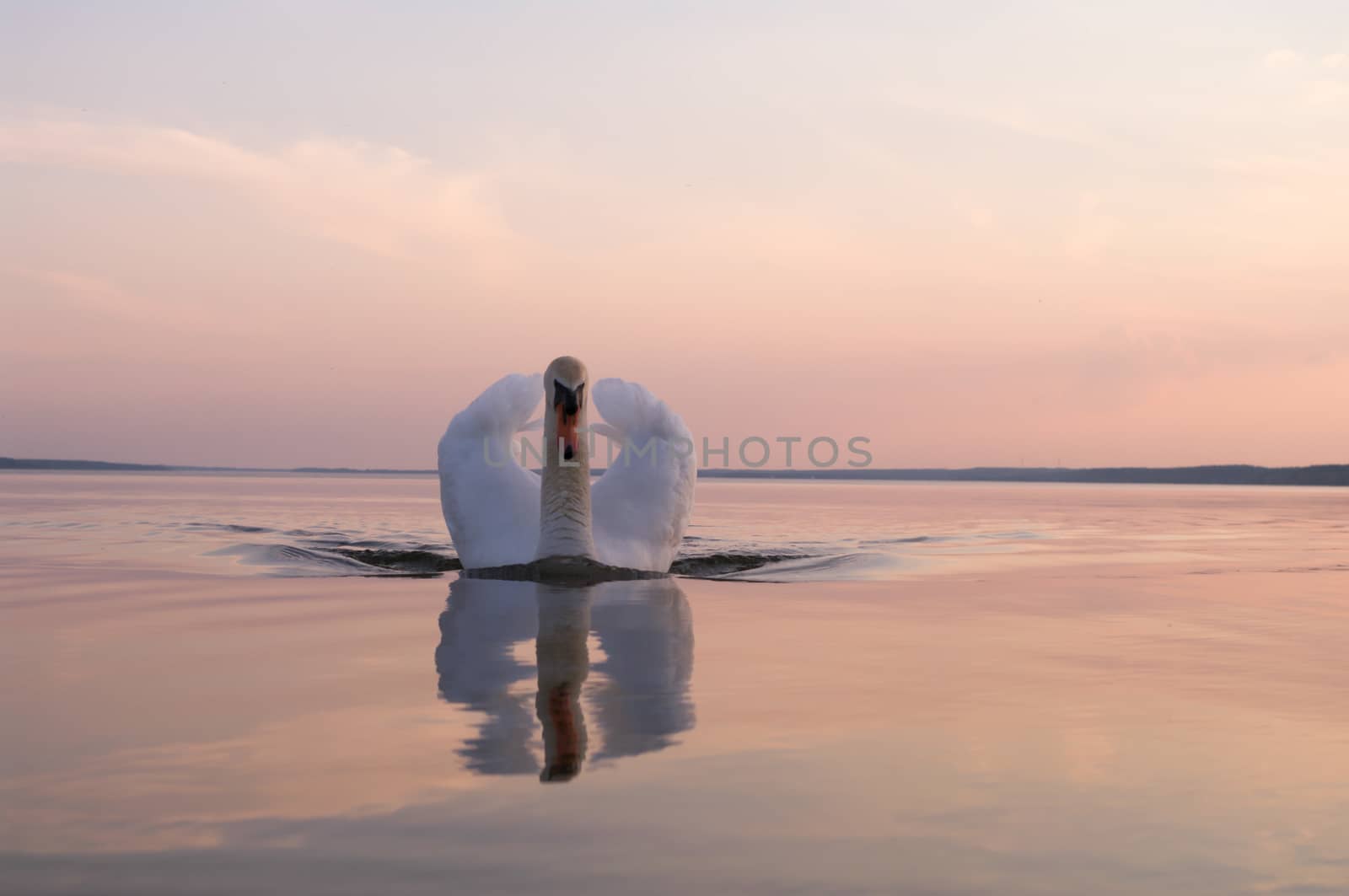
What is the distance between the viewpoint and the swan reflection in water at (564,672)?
5172 mm

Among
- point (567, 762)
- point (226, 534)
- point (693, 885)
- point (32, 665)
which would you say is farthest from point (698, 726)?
point (226, 534)

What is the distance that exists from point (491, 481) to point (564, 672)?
23.1 ft

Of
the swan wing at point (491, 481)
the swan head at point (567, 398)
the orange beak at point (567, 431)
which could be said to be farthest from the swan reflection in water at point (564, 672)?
the swan wing at point (491, 481)

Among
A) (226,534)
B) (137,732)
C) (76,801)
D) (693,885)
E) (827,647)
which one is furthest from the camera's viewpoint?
(226,534)

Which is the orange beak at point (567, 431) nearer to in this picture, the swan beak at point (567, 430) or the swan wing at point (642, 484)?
the swan beak at point (567, 430)

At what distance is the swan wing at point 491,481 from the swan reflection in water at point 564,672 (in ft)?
5.96

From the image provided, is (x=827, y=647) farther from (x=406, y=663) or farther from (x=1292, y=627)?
(x=1292, y=627)

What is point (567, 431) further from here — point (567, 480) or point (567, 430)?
point (567, 480)

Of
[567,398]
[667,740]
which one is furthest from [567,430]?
[667,740]

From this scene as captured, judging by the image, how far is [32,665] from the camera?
7.14 meters

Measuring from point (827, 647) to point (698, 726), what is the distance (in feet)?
9.17

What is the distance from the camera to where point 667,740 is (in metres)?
Result: 5.37

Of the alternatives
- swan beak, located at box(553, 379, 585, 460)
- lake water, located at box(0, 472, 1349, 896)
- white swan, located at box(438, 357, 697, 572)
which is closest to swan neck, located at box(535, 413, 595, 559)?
white swan, located at box(438, 357, 697, 572)

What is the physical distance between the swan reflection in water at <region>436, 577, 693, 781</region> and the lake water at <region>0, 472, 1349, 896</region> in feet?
0.11
